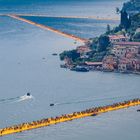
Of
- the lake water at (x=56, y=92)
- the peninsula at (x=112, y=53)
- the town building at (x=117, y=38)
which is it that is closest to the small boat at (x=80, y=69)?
the peninsula at (x=112, y=53)

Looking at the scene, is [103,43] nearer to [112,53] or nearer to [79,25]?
[112,53]

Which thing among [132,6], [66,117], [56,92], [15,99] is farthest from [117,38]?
[132,6]

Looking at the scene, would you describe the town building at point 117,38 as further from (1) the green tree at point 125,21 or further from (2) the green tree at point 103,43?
(1) the green tree at point 125,21

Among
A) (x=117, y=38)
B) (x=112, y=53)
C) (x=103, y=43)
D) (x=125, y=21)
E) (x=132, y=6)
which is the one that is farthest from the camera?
(x=132, y=6)

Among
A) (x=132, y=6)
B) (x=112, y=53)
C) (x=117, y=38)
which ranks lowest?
(x=112, y=53)

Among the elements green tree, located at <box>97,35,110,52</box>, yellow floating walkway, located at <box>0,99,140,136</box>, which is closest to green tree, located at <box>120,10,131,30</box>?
green tree, located at <box>97,35,110,52</box>

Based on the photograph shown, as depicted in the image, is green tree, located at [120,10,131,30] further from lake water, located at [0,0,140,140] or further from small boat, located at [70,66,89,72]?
small boat, located at [70,66,89,72]
